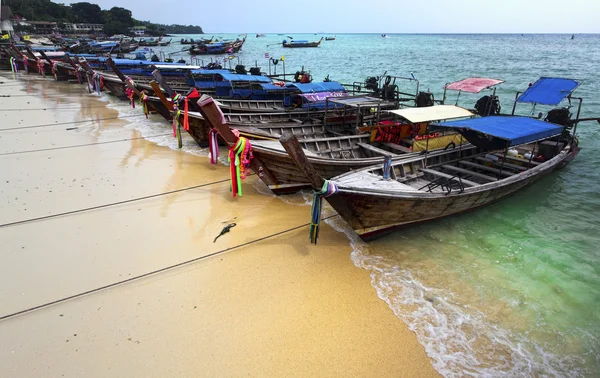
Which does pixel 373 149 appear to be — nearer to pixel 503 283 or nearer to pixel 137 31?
pixel 503 283

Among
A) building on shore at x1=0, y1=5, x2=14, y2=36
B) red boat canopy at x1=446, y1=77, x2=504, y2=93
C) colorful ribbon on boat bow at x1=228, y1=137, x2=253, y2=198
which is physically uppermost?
building on shore at x1=0, y1=5, x2=14, y2=36

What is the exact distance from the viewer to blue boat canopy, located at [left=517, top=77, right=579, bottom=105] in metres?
11.6

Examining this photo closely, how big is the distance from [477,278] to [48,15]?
13159 cm

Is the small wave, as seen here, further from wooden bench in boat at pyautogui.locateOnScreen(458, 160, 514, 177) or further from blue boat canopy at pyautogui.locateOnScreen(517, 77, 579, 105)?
blue boat canopy at pyautogui.locateOnScreen(517, 77, 579, 105)

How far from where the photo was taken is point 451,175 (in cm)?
980

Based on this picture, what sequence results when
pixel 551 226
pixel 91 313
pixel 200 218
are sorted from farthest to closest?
pixel 551 226, pixel 200 218, pixel 91 313

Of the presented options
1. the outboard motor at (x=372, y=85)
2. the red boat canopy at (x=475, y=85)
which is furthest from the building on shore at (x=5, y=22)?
the red boat canopy at (x=475, y=85)

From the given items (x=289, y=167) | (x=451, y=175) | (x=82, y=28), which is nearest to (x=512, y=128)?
(x=451, y=175)

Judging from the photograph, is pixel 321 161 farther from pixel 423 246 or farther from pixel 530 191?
pixel 530 191

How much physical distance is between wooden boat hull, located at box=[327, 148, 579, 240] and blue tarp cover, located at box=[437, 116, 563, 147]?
3.66 ft

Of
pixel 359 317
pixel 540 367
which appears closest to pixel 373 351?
pixel 359 317

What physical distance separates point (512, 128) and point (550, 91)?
15.9 feet

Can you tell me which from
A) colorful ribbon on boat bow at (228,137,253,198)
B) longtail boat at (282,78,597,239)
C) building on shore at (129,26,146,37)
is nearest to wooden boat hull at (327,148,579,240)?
longtail boat at (282,78,597,239)

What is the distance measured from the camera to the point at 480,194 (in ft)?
27.3
